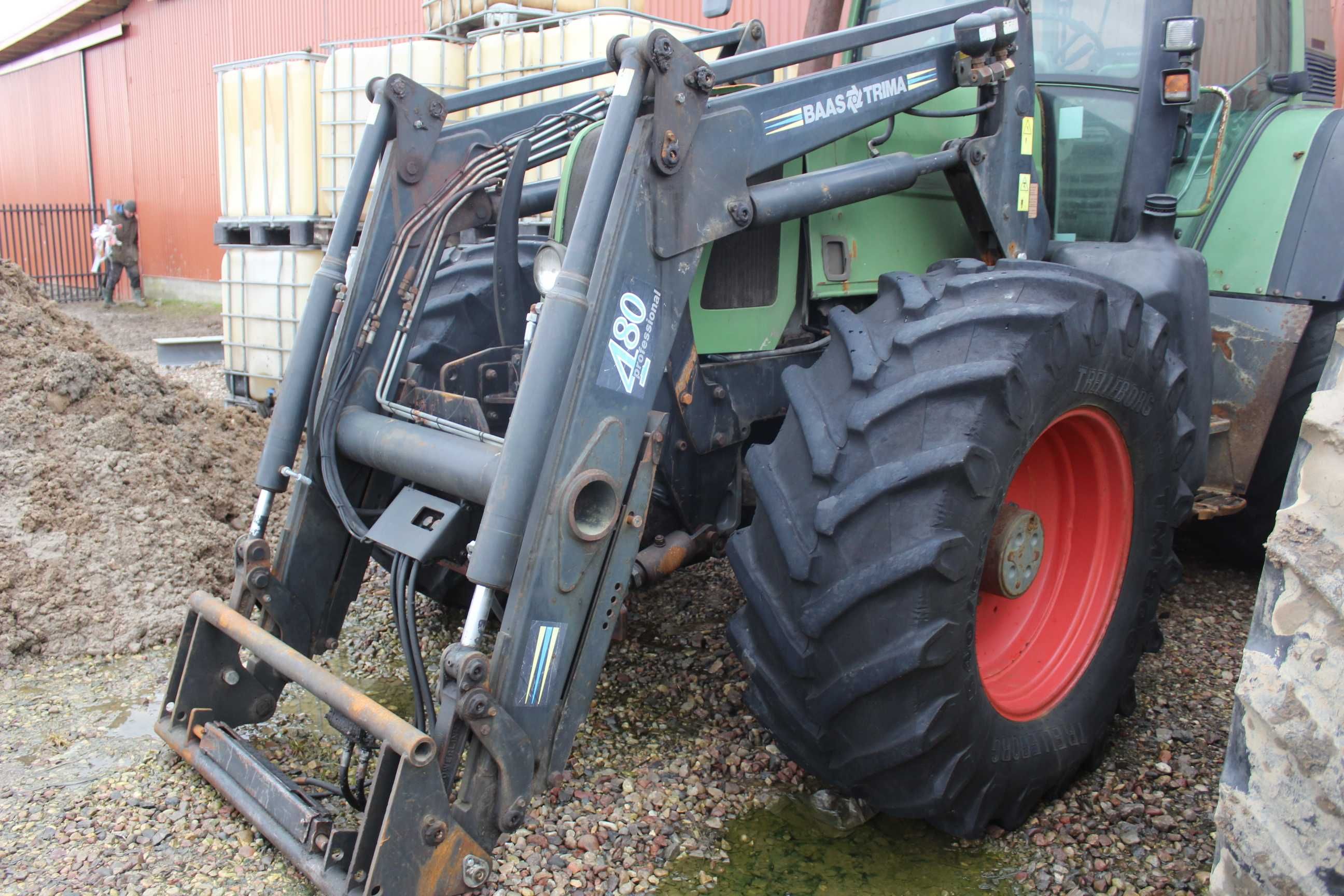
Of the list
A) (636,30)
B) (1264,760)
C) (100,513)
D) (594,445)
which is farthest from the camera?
(636,30)

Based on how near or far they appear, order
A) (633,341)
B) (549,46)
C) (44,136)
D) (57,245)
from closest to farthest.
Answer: (633,341)
(549,46)
(57,245)
(44,136)

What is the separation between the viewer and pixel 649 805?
286cm

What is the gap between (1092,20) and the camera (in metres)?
3.64

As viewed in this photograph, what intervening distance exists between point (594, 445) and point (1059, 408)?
3.77ft

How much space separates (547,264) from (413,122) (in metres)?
0.83

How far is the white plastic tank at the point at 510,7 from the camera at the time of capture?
6715 mm

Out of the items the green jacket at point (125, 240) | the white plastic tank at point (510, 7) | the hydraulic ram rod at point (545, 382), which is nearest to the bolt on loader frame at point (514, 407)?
the hydraulic ram rod at point (545, 382)

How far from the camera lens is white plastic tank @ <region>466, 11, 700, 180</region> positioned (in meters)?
6.00

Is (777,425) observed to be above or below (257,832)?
above

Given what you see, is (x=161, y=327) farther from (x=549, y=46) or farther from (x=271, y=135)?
(x=549, y=46)

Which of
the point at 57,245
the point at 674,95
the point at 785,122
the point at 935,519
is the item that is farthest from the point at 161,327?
the point at 935,519

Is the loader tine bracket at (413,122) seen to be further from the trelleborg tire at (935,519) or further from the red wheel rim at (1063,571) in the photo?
the red wheel rim at (1063,571)

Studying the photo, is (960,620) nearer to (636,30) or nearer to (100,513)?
(100,513)

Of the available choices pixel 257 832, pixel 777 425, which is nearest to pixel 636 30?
pixel 777 425
